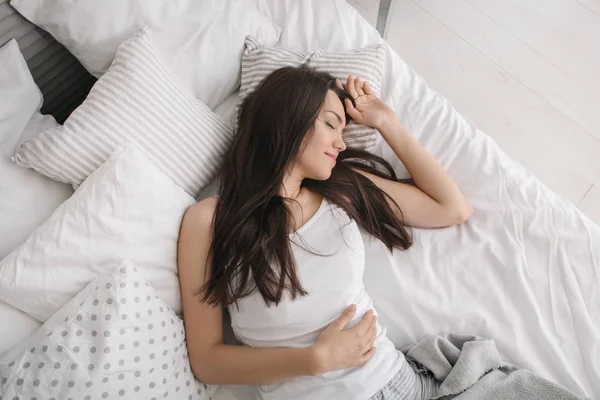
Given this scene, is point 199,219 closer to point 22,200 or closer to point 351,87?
point 22,200

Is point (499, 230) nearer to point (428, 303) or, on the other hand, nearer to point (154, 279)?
point (428, 303)

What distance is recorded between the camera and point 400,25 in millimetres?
2291

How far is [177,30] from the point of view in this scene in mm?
1421

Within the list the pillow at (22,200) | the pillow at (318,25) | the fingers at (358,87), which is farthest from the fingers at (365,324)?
the pillow at (318,25)

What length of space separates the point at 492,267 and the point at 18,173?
1165mm

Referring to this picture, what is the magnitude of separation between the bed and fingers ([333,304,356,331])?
167mm

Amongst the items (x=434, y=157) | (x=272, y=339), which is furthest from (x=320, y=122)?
(x=272, y=339)

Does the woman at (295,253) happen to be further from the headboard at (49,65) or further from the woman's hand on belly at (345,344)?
the headboard at (49,65)

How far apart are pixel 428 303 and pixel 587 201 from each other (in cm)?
101

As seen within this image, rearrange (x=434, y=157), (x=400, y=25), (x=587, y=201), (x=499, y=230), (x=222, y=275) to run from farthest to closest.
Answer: (x=400, y=25) < (x=587, y=201) < (x=434, y=157) < (x=499, y=230) < (x=222, y=275)

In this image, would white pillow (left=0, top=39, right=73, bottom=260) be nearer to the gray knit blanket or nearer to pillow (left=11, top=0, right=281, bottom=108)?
pillow (left=11, top=0, right=281, bottom=108)

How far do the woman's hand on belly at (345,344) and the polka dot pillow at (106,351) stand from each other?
0.31 meters

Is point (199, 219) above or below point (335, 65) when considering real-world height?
below

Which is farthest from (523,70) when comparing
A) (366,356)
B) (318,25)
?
(366,356)
